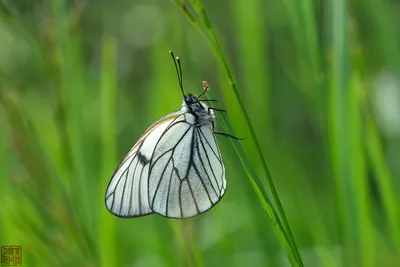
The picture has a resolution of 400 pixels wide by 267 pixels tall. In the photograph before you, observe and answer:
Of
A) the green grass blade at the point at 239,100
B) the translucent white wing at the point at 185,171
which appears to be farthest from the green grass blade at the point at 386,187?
the green grass blade at the point at 239,100

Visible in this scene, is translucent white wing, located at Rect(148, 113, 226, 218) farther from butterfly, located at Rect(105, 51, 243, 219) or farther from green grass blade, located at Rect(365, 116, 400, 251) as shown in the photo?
green grass blade, located at Rect(365, 116, 400, 251)

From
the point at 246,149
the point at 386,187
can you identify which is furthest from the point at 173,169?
the point at 386,187

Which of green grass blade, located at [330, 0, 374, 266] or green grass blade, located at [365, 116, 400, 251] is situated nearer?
green grass blade, located at [330, 0, 374, 266]

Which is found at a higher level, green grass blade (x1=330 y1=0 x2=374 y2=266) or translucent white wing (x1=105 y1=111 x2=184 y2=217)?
translucent white wing (x1=105 y1=111 x2=184 y2=217)

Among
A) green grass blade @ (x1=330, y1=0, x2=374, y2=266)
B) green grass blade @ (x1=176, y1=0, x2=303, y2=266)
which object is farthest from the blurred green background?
green grass blade @ (x1=176, y1=0, x2=303, y2=266)

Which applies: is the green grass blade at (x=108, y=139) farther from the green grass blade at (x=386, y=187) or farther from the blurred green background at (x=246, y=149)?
the green grass blade at (x=386, y=187)

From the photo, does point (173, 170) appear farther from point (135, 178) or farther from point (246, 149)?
point (246, 149)

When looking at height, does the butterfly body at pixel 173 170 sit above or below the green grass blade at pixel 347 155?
above

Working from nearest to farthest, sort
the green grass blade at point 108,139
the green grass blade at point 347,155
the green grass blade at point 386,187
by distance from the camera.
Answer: the green grass blade at point 347,155
the green grass blade at point 386,187
the green grass blade at point 108,139
